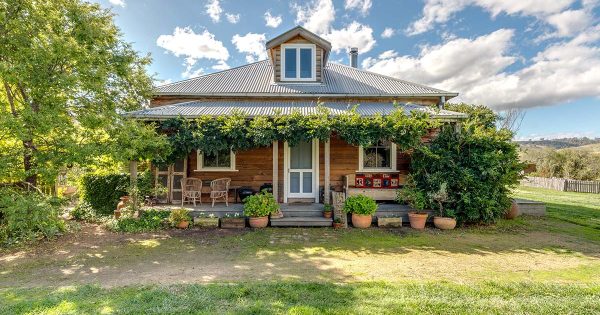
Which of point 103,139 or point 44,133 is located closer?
point 44,133

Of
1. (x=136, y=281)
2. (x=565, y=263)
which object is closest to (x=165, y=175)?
(x=136, y=281)

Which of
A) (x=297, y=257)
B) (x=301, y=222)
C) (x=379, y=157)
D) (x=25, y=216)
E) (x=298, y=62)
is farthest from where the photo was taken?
(x=298, y=62)

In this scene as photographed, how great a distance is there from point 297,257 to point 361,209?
289 cm

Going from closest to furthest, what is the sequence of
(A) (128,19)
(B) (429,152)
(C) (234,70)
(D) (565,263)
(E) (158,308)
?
(E) (158,308) < (D) (565,263) < (B) (429,152) < (A) (128,19) < (C) (234,70)

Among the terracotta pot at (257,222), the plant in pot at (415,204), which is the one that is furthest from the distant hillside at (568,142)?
the terracotta pot at (257,222)

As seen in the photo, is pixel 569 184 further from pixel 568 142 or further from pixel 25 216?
pixel 568 142

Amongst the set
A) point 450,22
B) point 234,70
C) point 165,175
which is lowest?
point 165,175

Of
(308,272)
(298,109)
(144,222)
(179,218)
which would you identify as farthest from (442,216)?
(144,222)

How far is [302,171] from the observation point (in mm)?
9344

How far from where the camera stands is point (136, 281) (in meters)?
4.00

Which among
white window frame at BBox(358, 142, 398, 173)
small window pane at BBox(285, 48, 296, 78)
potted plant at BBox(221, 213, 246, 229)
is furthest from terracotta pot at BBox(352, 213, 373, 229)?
small window pane at BBox(285, 48, 296, 78)

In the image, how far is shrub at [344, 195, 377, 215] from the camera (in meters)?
7.40

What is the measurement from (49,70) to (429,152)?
9.75m

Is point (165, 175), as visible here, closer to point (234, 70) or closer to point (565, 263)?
point (234, 70)
